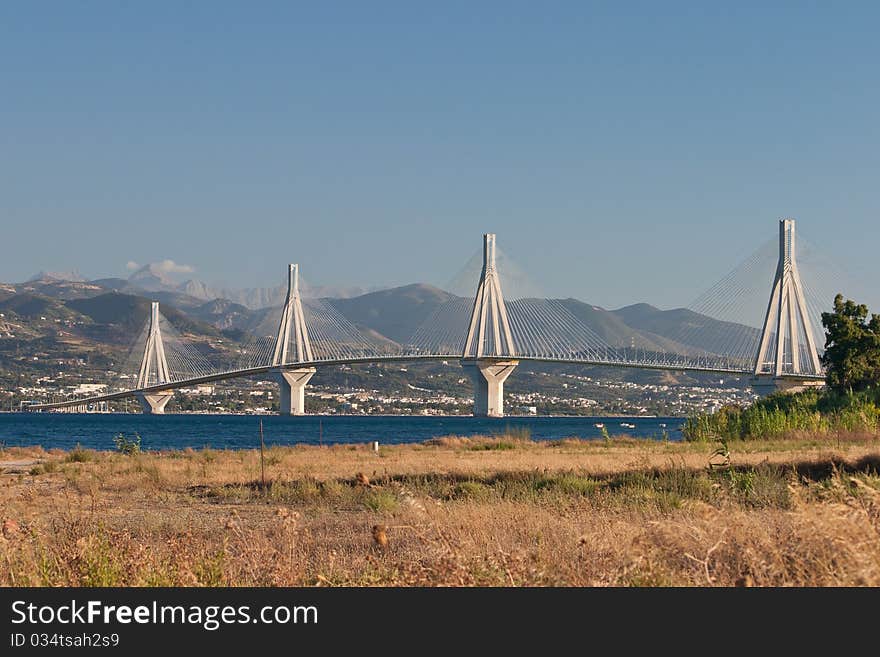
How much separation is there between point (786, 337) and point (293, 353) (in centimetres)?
4724

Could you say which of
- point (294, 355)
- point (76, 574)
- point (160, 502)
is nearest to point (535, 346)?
point (294, 355)

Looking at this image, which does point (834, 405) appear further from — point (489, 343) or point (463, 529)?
point (489, 343)

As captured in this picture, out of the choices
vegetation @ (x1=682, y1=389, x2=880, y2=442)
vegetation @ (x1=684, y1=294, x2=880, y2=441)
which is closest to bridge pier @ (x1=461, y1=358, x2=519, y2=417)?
vegetation @ (x1=684, y1=294, x2=880, y2=441)

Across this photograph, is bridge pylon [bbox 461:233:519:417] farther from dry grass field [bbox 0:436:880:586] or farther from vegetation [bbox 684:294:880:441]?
dry grass field [bbox 0:436:880:586]

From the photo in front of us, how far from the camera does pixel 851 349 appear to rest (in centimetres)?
4844

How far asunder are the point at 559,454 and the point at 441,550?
24.2 m

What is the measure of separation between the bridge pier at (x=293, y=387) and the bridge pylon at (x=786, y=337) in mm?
40306

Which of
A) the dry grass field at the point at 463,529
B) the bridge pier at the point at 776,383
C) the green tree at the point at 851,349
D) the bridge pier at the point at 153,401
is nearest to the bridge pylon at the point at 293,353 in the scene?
the bridge pier at the point at 153,401

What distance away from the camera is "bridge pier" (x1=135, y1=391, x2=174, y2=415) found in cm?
10331

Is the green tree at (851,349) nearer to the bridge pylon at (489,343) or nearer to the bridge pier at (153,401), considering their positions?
the bridge pylon at (489,343)

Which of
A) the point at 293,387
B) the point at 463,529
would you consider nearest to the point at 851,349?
the point at 463,529

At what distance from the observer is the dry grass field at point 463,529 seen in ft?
21.3
